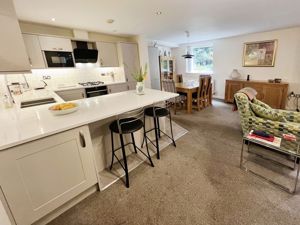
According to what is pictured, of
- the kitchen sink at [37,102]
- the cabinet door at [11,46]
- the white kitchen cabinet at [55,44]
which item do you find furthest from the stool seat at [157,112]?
the white kitchen cabinet at [55,44]

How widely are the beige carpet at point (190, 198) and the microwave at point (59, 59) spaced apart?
3.17 meters

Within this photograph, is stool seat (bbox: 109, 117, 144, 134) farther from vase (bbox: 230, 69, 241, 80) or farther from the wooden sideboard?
vase (bbox: 230, 69, 241, 80)

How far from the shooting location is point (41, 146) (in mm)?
1231

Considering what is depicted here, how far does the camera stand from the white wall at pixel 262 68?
3.97 metres

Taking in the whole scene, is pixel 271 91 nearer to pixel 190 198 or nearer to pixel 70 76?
pixel 190 198

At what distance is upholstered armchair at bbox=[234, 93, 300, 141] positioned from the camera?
1906 millimetres

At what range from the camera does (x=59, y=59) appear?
3.52 metres

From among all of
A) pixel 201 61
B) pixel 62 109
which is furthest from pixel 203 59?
pixel 62 109

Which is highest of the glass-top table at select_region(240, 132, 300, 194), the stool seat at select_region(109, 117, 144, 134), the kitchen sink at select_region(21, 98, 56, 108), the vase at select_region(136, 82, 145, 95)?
the vase at select_region(136, 82, 145, 95)

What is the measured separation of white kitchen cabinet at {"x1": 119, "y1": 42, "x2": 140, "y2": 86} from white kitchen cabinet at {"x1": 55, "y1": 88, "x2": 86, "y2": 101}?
1494mm

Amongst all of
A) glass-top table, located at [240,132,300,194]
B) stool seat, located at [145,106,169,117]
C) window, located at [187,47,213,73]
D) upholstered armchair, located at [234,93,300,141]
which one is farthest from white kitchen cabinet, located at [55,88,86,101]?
window, located at [187,47,213,73]

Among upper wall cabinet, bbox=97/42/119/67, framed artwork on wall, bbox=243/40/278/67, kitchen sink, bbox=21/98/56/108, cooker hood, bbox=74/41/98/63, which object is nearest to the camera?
kitchen sink, bbox=21/98/56/108

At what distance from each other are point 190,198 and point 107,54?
415 centimetres

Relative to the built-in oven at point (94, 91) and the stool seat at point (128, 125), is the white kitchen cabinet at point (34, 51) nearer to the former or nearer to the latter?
the built-in oven at point (94, 91)
